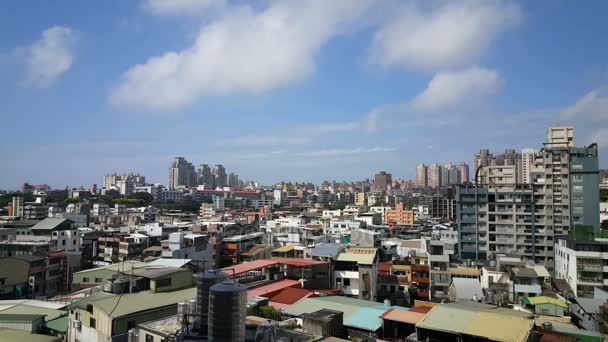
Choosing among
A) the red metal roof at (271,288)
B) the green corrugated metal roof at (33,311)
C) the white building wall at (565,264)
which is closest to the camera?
the green corrugated metal roof at (33,311)

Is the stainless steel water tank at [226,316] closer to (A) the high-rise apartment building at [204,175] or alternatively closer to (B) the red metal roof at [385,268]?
(B) the red metal roof at [385,268]

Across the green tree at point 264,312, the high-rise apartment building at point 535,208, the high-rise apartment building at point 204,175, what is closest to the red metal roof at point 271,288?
the green tree at point 264,312

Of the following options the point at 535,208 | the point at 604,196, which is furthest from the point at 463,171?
the point at 535,208

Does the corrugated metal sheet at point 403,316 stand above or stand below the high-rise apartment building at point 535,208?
below

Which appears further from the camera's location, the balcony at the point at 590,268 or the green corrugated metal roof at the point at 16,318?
the balcony at the point at 590,268

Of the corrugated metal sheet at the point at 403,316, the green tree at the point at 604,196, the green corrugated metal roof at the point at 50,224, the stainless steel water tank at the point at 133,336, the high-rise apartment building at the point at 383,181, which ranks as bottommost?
the corrugated metal sheet at the point at 403,316

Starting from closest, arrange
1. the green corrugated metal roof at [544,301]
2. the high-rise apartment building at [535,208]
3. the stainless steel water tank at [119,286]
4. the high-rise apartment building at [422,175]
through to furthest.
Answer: the stainless steel water tank at [119,286] → the green corrugated metal roof at [544,301] → the high-rise apartment building at [535,208] → the high-rise apartment building at [422,175]

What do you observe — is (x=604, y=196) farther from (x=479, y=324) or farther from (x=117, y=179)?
(x=117, y=179)
